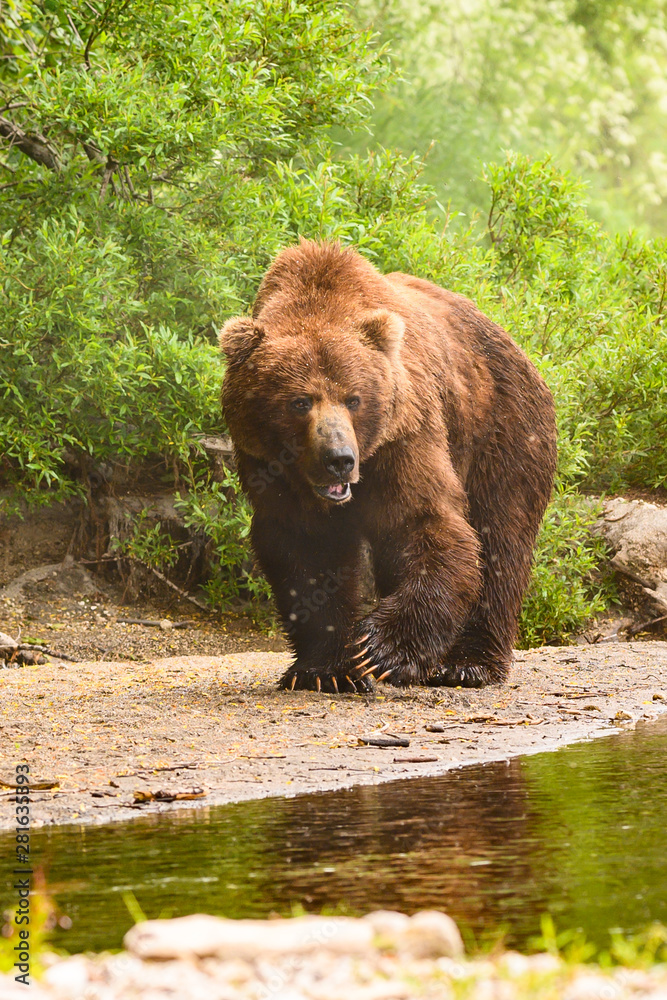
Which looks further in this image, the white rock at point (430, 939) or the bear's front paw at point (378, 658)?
the bear's front paw at point (378, 658)

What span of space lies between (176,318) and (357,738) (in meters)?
4.94

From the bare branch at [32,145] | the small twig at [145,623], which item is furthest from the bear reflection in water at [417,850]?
the bare branch at [32,145]

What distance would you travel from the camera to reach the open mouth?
225 inches

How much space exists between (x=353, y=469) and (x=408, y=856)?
2.66 meters

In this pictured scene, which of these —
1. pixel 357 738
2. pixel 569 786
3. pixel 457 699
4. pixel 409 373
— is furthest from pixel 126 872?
pixel 409 373

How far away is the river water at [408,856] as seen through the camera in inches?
107

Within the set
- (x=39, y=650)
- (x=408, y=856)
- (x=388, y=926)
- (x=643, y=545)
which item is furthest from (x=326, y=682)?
(x=388, y=926)

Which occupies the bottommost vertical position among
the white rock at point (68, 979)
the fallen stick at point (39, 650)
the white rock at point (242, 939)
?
the white rock at point (68, 979)

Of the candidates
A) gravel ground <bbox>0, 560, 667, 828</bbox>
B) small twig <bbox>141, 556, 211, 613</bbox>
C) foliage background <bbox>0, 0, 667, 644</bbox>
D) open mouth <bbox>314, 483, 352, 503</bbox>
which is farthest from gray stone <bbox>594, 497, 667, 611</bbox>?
open mouth <bbox>314, 483, 352, 503</bbox>

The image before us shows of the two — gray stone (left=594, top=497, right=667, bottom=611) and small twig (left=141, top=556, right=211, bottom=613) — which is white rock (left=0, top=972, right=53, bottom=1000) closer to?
small twig (left=141, top=556, right=211, bottom=613)

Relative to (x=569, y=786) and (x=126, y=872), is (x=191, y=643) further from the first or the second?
(x=126, y=872)

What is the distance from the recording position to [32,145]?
9.38 meters

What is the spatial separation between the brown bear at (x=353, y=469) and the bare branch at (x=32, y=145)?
372 cm

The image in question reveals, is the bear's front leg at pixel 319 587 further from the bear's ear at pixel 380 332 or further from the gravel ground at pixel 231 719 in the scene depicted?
the bear's ear at pixel 380 332
